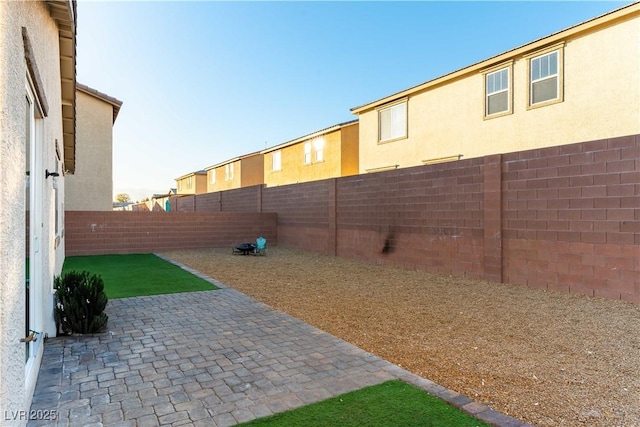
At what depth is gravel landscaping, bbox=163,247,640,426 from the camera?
3.57 metres

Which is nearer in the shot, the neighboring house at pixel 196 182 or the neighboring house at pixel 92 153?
the neighboring house at pixel 92 153

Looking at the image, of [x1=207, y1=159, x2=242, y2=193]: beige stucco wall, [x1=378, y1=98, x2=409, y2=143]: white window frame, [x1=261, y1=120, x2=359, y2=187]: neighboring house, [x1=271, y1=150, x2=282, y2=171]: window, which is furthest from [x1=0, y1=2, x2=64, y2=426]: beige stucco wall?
[x1=207, y1=159, x2=242, y2=193]: beige stucco wall

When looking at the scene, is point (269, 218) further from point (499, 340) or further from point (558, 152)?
point (499, 340)

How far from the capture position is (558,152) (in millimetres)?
8156

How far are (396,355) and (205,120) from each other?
2300 centimetres

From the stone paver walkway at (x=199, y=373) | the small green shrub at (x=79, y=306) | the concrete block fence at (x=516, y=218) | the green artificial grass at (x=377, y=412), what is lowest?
the stone paver walkway at (x=199, y=373)

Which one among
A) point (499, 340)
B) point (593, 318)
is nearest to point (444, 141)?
point (593, 318)

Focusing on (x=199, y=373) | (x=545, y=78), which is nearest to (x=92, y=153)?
(x=199, y=373)

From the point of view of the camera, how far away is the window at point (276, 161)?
28.8m

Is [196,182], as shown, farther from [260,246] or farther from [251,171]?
[260,246]

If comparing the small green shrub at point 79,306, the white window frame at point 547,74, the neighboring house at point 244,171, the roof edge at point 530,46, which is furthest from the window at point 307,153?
the small green shrub at point 79,306

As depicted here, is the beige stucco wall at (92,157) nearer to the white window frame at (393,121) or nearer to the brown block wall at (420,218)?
the brown block wall at (420,218)


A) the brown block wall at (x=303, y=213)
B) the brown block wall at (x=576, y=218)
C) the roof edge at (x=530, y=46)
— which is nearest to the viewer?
the brown block wall at (x=576, y=218)

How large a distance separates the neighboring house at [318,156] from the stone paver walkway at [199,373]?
17.4 meters
